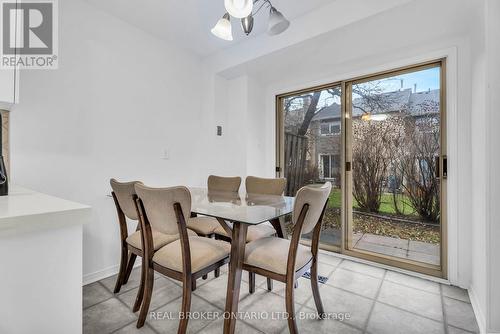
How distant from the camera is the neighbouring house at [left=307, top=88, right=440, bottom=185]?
2.26 meters

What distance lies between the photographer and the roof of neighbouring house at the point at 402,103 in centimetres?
222

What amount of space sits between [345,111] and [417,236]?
148cm

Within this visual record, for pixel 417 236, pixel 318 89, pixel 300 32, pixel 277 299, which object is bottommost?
pixel 277 299

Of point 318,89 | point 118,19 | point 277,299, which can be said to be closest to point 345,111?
point 318,89

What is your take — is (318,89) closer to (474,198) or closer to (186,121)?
(186,121)

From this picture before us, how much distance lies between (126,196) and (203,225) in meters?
0.75

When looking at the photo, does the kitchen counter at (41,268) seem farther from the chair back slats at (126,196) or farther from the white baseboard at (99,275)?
the white baseboard at (99,275)

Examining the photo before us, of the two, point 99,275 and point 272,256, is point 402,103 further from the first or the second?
point 99,275

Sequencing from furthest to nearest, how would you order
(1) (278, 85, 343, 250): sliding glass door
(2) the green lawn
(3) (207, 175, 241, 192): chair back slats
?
(1) (278, 85, 343, 250): sliding glass door < (3) (207, 175, 241, 192): chair back slats < (2) the green lawn

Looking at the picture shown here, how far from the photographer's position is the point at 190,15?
2.24 m

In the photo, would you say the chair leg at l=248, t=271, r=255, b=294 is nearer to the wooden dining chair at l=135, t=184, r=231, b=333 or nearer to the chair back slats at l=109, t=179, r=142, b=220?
the wooden dining chair at l=135, t=184, r=231, b=333

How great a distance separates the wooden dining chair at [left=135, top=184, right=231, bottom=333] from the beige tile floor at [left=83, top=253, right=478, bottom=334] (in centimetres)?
26

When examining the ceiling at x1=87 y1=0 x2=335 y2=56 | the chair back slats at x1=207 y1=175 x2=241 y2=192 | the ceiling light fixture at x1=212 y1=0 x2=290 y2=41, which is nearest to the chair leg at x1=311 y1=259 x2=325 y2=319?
the chair back slats at x1=207 y1=175 x2=241 y2=192

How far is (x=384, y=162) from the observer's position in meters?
2.47
